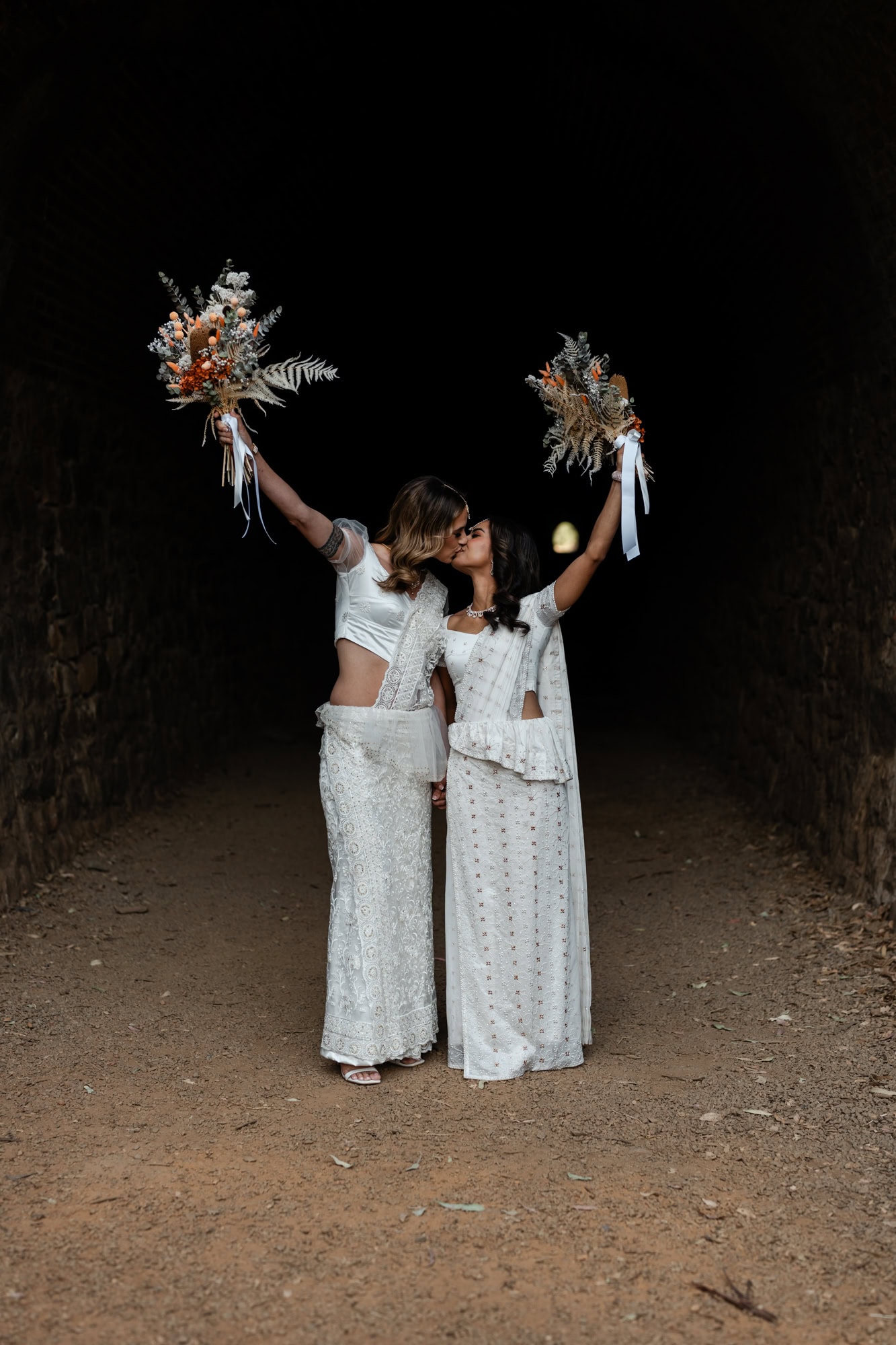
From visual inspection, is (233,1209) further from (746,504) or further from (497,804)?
(746,504)

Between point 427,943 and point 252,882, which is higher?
point 427,943

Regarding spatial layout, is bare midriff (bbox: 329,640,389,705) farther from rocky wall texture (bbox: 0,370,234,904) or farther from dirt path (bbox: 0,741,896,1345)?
rocky wall texture (bbox: 0,370,234,904)

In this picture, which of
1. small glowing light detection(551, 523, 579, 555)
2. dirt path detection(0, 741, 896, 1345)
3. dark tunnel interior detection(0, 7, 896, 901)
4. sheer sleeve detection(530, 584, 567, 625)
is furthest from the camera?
small glowing light detection(551, 523, 579, 555)

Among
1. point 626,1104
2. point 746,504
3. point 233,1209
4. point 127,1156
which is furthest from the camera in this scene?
point 746,504

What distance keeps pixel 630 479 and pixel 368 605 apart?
0.98 meters

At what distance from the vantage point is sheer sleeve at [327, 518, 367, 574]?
13.2 feet

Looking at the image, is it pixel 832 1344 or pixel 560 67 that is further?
pixel 560 67

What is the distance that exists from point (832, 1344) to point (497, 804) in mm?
1947

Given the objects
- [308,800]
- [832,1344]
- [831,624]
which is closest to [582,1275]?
[832,1344]

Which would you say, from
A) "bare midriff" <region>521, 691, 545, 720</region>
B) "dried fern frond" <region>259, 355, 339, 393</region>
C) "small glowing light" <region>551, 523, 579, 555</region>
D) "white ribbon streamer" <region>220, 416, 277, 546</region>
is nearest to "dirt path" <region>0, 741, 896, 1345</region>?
"bare midriff" <region>521, 691, 545, 720</region>

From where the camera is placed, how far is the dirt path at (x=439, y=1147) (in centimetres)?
269

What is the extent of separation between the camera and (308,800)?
29.0 feet

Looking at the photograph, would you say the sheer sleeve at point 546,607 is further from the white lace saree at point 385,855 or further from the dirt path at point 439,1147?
the dirt path at point 439,1147

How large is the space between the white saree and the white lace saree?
11 cm
